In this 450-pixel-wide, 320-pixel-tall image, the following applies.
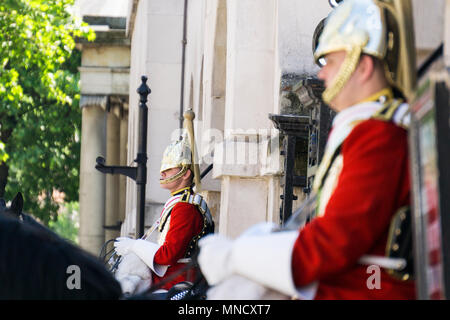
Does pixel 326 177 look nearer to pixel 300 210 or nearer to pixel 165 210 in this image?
pixel 300 210

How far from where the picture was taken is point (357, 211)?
3062 mm

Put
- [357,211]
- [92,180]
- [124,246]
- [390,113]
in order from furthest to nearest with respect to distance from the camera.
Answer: [92,180], [124,246], [390,113], [357,211]

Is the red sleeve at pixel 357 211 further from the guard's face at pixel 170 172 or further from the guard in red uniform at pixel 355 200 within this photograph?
the guard's face at pixel 170 172

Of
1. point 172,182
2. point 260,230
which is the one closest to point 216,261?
point 260,230

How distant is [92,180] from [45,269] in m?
21.9

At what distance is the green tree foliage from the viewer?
1831 cm

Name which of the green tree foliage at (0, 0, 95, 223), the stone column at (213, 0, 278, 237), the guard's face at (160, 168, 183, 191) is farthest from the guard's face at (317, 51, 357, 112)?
the green tree foliage at (0, 0, 95, 223)

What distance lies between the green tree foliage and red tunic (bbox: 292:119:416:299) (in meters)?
15.4

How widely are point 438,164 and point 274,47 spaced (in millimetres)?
6857

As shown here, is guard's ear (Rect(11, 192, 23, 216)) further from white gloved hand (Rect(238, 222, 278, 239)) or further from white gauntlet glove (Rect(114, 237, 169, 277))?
white gloved hand (Rect(238, 222, 278, 239))

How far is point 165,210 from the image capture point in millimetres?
7770

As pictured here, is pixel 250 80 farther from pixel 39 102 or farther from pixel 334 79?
pixel 39 102

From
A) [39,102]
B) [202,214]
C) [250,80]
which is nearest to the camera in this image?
[202,214]

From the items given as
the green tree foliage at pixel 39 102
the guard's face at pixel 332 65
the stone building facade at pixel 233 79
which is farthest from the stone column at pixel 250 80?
the green tree foliage at pixel 39 102
